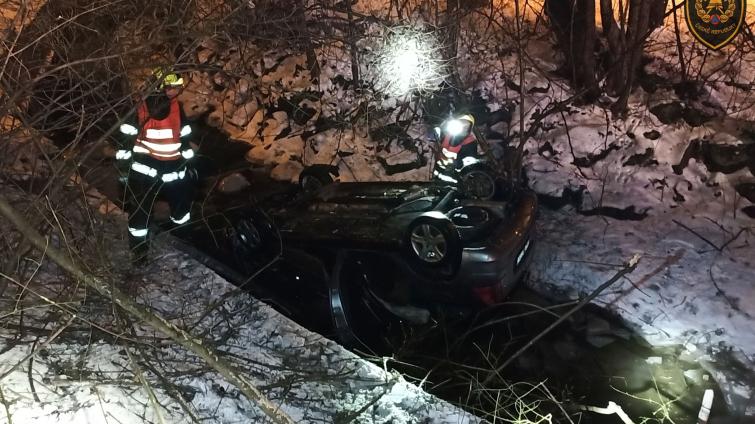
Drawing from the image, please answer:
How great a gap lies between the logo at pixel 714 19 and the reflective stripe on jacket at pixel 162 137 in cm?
567

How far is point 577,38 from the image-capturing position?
7.99 meters

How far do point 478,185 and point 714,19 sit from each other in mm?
3319

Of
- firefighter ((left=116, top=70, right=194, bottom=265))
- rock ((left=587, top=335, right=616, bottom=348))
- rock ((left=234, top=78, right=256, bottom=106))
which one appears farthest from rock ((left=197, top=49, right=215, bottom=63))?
rock ((left=587, top=335, right=616, bottom=348))

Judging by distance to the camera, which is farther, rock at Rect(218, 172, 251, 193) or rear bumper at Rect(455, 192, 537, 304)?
rock at Rect(218, 172, 251, 193)

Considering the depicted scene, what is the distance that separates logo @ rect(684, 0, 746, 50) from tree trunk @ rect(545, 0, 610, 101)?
162cm

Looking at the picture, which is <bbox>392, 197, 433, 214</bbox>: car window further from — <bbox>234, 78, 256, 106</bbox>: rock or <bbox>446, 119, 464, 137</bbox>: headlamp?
<bbox>234, 78, 256, 106</bbox>: rock

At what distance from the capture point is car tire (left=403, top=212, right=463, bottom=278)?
4211 millimetres

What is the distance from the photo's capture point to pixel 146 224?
510 cm

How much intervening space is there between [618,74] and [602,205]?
2.39 meters

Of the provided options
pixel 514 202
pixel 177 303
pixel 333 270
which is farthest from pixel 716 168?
pixel 177 303

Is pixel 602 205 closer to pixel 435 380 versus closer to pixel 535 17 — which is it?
pixel 435 380

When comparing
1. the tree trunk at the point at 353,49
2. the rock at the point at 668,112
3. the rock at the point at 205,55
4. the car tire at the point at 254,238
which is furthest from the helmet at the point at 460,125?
the rock at the point at 205,55

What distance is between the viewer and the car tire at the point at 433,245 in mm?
4211

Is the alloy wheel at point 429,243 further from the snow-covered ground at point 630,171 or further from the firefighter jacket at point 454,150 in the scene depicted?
the firefighter jacket at point 454,150
